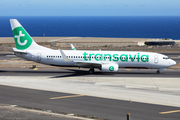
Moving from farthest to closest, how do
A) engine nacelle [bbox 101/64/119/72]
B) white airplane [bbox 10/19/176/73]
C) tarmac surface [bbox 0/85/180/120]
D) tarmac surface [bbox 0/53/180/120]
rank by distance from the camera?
white airplane [bbox 10/19/176/73] → engine nacelle [bbox 101/64/119/72] → tarmac surface [bbox 0/53/180/120] → tarmac surface [bbox 0/85/180/120]

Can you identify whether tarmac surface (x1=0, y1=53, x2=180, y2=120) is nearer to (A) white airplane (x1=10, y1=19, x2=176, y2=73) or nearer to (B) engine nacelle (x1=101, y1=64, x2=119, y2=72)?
(B) engine nacelle (x1=101, y1=64, x2=119, y2=72)

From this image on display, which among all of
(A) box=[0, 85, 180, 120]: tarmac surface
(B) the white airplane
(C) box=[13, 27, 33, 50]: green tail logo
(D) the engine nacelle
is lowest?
(A) box=[0, 85, 180, 120]: tarmac surface

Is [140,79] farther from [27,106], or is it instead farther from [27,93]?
[27,106]

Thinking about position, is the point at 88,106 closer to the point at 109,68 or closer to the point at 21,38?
the point at 109,68

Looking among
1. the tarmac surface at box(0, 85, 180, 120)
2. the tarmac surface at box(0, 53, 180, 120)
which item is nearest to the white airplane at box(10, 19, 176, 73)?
the tarmac surface at box(0, 53, 180, 120)

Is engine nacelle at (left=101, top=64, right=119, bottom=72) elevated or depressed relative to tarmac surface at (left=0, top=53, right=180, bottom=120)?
elevated

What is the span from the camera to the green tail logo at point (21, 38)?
144ft

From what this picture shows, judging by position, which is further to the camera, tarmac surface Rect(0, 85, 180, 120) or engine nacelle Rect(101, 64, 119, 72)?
engine nacelle Rect(101, 64, 119, 72)

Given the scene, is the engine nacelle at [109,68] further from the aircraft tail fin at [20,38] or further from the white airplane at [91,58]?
the aircraft tail fin at [20,38]

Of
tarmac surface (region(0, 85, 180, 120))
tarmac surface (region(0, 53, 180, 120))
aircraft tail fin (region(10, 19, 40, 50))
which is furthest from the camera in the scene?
aircraft tail fin (region(10, 19, 40, 50))

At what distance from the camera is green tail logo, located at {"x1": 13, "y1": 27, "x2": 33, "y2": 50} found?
43906 mm

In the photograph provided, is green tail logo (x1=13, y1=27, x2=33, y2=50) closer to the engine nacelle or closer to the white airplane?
the white airplane

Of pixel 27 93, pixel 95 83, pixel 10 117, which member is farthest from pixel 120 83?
pixel 10 117

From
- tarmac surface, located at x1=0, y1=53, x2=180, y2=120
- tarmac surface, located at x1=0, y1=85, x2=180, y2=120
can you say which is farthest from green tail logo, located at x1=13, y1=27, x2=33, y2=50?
tarmac surface, located at x1=0, y1=85, x2=180, y2=120
